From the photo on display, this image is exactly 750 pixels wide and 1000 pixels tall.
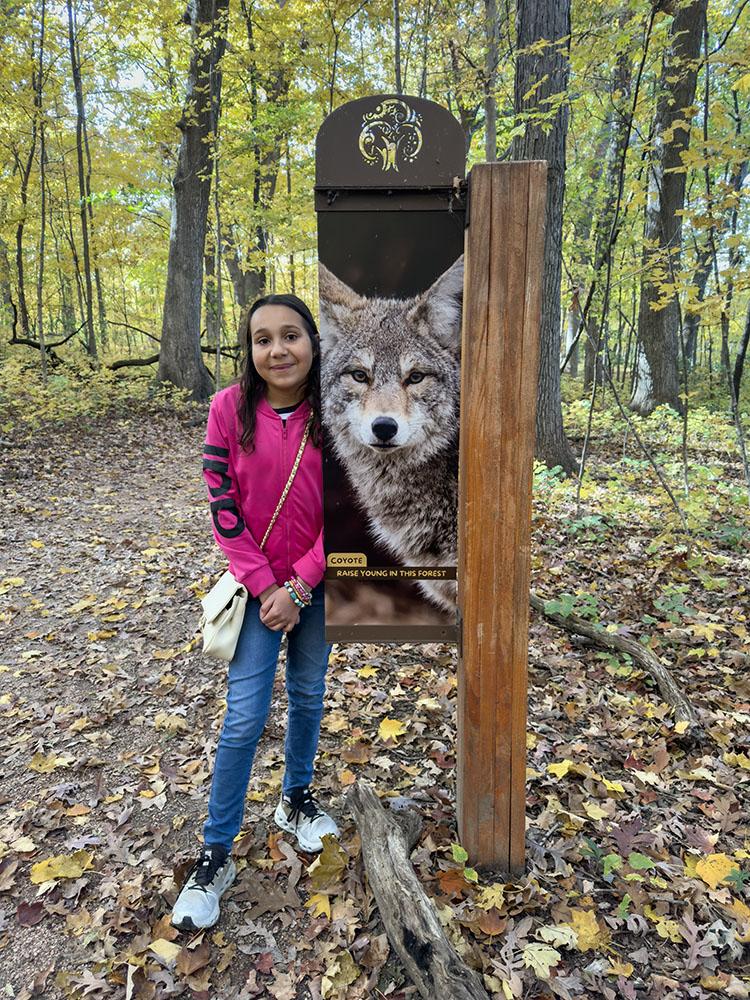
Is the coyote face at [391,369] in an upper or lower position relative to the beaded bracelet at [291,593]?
upper

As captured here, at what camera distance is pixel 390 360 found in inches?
79.0

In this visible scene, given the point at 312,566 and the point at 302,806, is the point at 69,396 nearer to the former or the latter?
the point at 302,806

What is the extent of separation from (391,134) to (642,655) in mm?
3347

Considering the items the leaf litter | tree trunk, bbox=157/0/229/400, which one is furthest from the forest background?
tree trunk, bbox=157/0/229/400

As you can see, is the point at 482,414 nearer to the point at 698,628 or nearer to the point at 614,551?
the point at 698,628

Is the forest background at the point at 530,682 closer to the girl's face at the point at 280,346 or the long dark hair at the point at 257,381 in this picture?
the long dark hair at the point at 257,381

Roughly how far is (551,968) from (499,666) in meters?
1.03

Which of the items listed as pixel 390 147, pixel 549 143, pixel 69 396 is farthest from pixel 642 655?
pixel 69 396

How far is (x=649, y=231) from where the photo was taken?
9547 mm

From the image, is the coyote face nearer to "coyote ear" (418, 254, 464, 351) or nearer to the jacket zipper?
"coyote ear" (418, 254, 464, 351)

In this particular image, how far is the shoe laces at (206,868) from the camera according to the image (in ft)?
7.20

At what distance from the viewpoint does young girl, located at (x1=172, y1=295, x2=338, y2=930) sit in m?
2.12

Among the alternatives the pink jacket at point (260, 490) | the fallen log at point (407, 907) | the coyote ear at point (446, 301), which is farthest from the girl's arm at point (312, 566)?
the fallen log at point (407, 907)

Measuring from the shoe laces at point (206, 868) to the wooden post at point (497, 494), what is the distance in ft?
3.23
